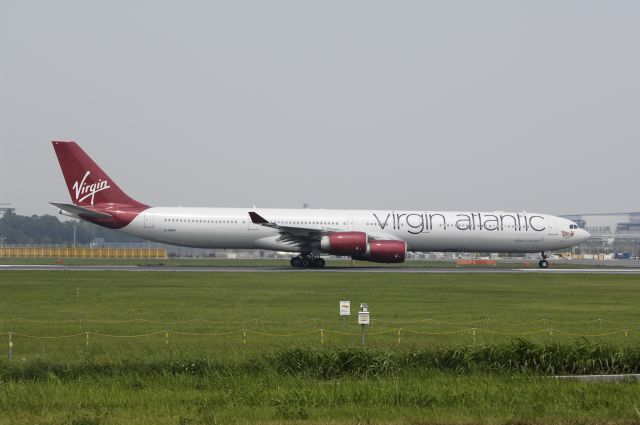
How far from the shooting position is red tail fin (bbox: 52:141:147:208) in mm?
57562

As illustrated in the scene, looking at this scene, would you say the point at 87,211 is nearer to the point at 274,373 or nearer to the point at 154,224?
the point at 154,224

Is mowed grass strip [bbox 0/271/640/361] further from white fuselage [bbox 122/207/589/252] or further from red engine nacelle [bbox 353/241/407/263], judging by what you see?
white fuselage [bbox 122/207/589/252]

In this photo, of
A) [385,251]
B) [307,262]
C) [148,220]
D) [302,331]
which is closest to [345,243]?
[385,251]

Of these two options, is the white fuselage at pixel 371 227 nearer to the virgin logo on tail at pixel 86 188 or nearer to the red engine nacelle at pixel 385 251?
the red engine nacelle at pixel 385 251

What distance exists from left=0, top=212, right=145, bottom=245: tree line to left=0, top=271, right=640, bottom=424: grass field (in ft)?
510

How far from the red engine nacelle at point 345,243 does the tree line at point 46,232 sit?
132008 millimetres

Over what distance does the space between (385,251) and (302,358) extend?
3974 centimetres

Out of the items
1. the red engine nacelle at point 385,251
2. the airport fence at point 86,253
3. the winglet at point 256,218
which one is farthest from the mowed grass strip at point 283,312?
the airport fence at point 86,253

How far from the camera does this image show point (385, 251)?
5669 centimetres

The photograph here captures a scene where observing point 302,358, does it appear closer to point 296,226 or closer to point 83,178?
point 296,226

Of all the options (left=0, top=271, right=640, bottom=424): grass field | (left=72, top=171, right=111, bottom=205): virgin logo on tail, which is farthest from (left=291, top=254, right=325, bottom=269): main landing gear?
(left=0, top=271, right=640, bottom=424): grass field

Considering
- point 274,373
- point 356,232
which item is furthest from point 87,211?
point 274,373

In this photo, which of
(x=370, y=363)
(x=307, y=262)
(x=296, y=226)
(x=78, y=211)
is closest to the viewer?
(x=370, y=363)

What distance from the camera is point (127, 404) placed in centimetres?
1384
